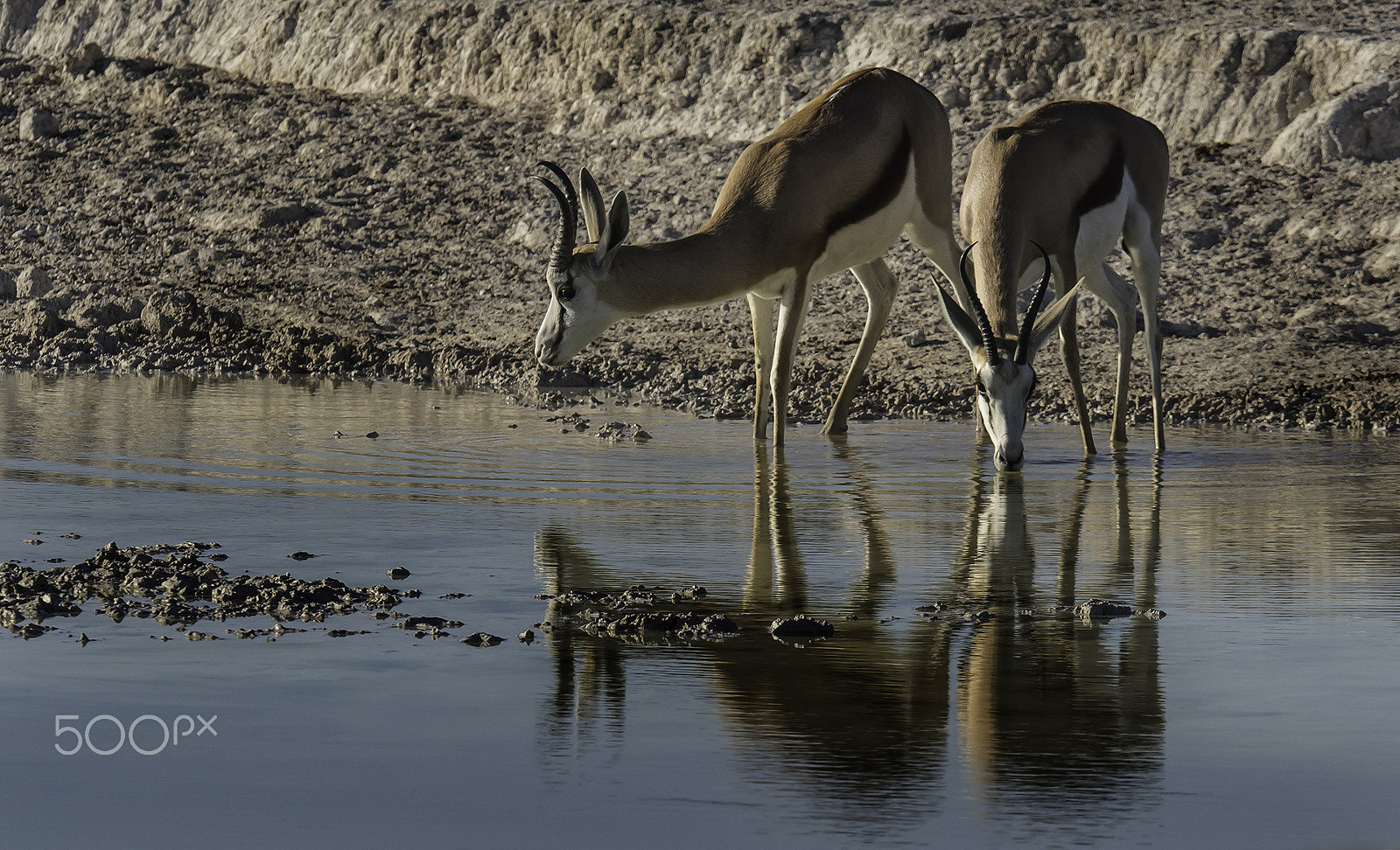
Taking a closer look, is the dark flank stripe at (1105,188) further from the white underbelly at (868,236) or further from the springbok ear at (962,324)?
the springbok ear at (962,324)

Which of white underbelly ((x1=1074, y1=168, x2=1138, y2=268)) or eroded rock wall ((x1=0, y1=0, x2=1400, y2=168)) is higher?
eroded rock wall ((x1=0, y1=0, x2=1400, y2=168))

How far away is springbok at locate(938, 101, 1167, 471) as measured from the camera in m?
9.83

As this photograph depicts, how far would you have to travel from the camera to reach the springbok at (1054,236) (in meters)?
9.83

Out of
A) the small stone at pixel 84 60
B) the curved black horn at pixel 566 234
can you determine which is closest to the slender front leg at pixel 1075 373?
the curved black horn at pixel 566 234

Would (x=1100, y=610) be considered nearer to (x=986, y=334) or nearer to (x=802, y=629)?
(x=802, y=629)

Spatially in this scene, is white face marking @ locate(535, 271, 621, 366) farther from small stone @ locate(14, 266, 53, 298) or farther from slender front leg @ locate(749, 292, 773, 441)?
small stone @ locate(14, 266, 53, 298)

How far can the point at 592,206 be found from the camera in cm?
1091

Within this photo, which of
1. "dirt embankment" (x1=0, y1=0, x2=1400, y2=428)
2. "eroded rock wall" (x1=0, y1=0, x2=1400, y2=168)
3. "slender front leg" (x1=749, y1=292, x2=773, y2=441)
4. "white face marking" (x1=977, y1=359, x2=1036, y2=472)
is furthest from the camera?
"eroded rock wall" (x1=0, y1=0, x2=1400, y2=168)

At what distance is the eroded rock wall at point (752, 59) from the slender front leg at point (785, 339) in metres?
8.19

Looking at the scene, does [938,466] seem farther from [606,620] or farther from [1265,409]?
[606,620]

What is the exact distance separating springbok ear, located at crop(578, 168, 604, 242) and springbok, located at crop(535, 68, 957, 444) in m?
0.01

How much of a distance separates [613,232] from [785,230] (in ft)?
4.04

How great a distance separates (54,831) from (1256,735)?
3.08m

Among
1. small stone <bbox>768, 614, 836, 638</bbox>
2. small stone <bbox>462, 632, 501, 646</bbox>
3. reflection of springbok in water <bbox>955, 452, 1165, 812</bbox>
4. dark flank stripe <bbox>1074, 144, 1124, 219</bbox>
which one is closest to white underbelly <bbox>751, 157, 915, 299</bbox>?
dark flank stripe <bbox>1074, 144, 1124, 219</bbox>
